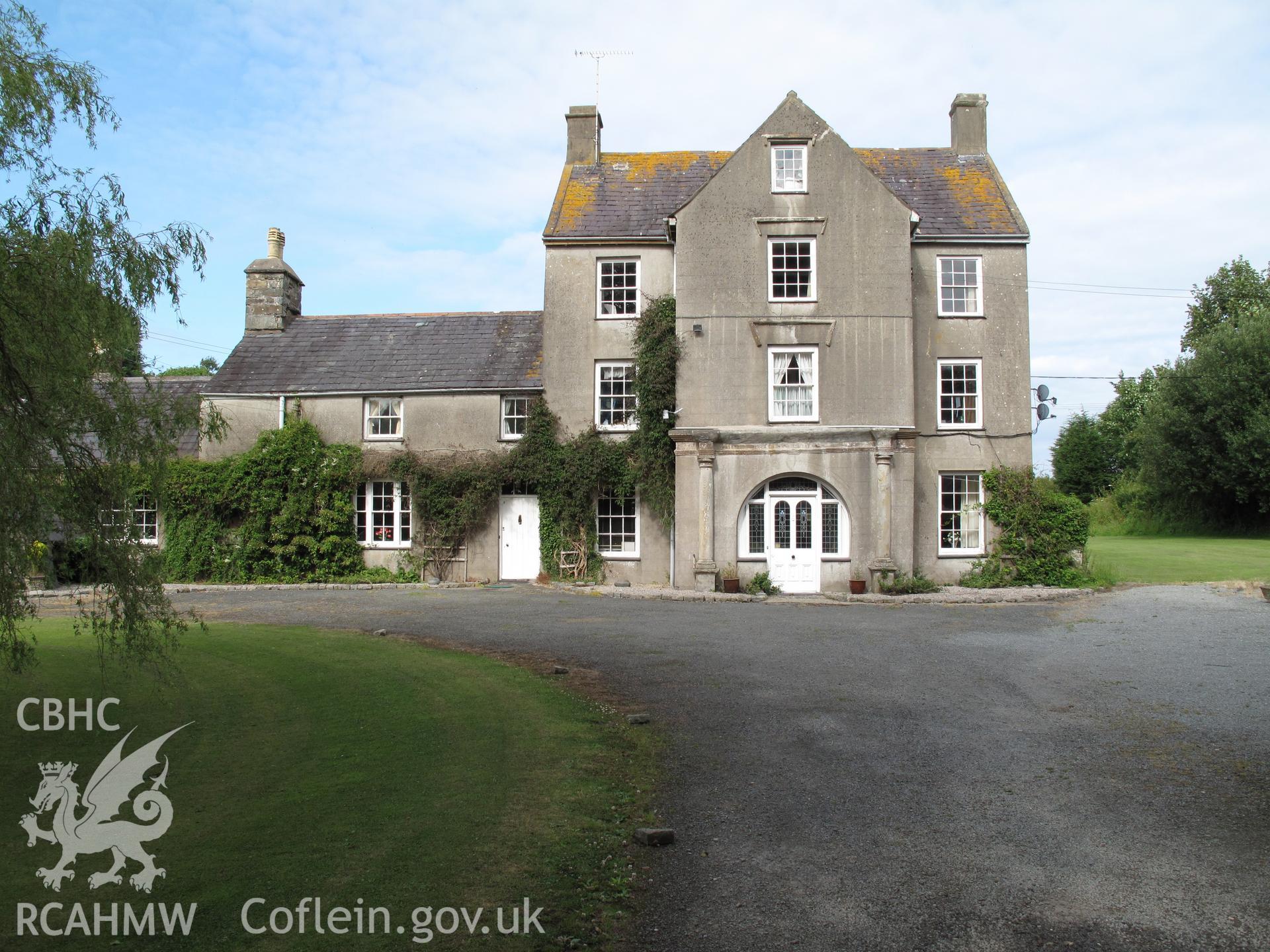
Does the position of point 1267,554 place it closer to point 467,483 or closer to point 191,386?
point 467,483

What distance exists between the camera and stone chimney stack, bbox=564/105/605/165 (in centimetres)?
2828

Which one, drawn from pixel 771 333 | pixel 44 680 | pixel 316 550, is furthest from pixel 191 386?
pixel 44 680

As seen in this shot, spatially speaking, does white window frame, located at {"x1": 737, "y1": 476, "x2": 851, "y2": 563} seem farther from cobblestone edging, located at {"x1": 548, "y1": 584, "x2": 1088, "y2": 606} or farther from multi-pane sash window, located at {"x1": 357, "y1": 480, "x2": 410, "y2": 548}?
multi-pane sash window, located at {"x1": 357, "y1": 480, "x2": 410, "y2": 548}

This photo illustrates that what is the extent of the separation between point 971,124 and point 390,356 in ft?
61.9

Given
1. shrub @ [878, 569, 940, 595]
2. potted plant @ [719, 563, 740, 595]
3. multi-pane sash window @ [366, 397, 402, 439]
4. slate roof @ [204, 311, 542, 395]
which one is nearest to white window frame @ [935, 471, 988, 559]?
shrub @ [878, 569, 940, 595]

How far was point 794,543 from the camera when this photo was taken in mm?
23266

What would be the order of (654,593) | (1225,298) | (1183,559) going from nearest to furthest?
(654,593) < (1183,559) < (1225,298)

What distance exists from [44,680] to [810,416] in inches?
691

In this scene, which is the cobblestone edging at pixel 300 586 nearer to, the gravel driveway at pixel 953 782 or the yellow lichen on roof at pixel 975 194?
the gravel driveway at pixel 953 782

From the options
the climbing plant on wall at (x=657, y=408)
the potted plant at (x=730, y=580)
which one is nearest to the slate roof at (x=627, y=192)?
the climbing plant on wall at (x=657, y=408)

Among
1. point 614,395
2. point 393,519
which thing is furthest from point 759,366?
point 393,519

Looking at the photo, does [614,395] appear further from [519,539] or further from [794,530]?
[794,530]

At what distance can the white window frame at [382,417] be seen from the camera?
2675 centimetres

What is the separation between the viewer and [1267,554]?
31812 millimetres
